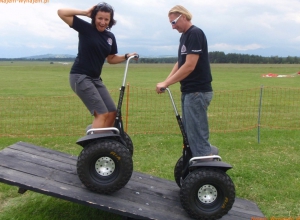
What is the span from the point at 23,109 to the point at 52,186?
10.7 m

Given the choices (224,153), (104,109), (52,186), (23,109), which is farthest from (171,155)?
(23,109)

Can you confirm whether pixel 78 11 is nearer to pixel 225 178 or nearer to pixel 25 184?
pixel 25 184

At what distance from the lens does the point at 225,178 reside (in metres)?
4.05

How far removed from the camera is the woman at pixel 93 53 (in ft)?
14.1

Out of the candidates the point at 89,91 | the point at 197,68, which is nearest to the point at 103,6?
the point at 89,91

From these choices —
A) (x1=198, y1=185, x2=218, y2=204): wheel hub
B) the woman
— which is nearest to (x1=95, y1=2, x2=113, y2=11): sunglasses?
the woman

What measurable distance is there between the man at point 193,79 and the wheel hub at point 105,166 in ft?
A: 2.98

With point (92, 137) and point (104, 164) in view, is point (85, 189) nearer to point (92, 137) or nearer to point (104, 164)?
point (104, 164)

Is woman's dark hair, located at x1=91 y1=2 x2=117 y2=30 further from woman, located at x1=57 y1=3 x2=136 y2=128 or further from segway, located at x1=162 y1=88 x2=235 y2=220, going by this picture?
segway, located at x1=162 y1=88 x2=235 y2=220

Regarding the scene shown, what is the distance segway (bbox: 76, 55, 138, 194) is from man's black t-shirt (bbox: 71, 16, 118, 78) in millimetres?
806

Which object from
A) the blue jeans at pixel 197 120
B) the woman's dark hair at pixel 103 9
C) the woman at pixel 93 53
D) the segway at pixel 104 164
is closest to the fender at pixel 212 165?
the blue jeans at pixel 197 120

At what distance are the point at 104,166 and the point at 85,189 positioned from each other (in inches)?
13.0

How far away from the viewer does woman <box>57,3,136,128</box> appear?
4.30 m

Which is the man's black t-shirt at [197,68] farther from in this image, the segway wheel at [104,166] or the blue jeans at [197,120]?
the segway wheel at [104,166]
